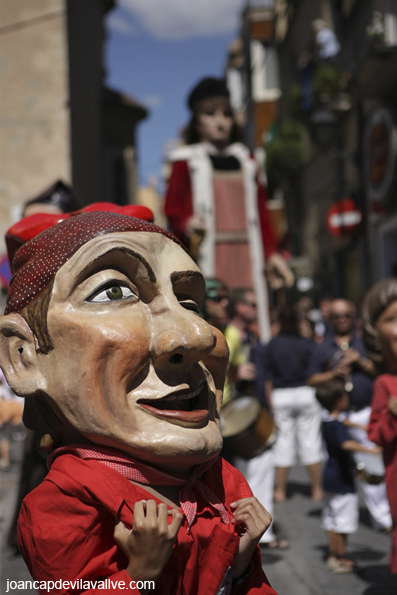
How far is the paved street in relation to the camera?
3873 millimetres

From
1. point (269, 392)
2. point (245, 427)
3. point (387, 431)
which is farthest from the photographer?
point (269, 392)

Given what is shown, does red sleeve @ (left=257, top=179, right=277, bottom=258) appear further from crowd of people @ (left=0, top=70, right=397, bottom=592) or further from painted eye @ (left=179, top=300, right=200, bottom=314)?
painted eye @ (left=179, top=300, right=200, bottom=314)

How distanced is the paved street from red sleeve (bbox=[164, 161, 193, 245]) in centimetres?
220

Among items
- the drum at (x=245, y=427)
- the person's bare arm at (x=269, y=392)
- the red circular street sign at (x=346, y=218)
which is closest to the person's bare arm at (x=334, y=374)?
the person's bare arm at (x=269, y=392)

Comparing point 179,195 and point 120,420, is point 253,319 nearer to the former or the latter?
point 179,195

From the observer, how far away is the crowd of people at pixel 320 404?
3.82 meters

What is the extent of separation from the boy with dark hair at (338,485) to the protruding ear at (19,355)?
9.95 feet

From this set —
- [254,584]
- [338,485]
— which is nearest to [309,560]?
[338,485]

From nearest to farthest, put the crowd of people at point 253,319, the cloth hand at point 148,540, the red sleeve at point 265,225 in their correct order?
1. the cloth hand at point 148,540
2. the crowd of people at point 253,319
3. the red sleeve at point 265,225

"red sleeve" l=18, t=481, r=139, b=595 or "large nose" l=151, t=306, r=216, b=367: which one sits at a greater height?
"large nose" l=151, t=306, r=216, b=367

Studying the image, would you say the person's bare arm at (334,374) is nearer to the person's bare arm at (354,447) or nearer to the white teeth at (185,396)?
the person's bare arm at (354,447)

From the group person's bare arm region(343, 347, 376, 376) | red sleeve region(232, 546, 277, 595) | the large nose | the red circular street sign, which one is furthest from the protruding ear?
the red circular street sign

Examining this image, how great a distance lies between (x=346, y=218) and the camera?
13.2 metres

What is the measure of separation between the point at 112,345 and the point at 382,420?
2.00 m
